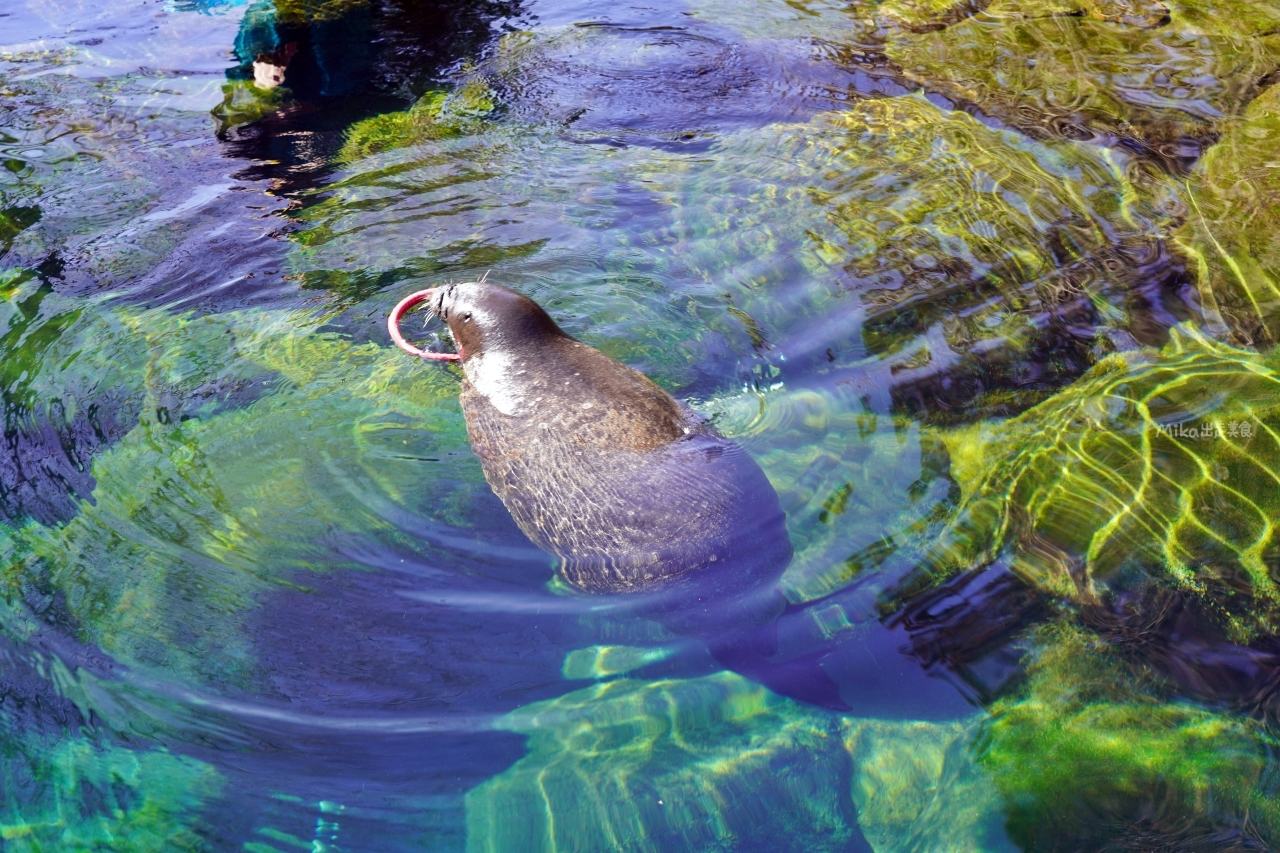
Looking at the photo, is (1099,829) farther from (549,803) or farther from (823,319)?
(823,319)

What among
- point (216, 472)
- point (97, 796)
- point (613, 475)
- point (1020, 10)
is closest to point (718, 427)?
point (613, 475)

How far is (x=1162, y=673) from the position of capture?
3648 mm

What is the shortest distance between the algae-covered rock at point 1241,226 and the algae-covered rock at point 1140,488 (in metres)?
0.41

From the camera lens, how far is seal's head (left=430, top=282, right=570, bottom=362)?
5.00 metres

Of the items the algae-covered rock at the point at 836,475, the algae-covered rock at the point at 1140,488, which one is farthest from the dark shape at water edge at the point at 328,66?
the algae-covered rock at the point at 1140,488

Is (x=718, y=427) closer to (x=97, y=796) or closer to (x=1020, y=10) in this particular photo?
(x=97, y=796)

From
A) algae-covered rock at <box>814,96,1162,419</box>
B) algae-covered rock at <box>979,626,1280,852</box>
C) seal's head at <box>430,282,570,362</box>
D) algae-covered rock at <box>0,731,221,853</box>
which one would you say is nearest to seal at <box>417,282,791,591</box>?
seal's head at <box>430,282,570,362</box>

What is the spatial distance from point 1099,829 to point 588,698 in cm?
193

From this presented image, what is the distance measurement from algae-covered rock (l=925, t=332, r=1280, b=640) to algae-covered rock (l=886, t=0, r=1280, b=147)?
3.01 meters

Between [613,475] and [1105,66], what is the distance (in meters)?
6.65

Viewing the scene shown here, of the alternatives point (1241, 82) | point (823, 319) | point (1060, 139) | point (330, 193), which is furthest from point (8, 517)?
point (1241, 82)

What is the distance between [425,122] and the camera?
7.91m

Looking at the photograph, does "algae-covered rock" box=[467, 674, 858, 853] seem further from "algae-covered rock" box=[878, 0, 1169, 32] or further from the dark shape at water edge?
"algae-covered rock" box=[878, 0, 1169, 32]

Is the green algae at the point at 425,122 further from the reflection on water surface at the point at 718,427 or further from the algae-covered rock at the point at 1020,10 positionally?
the algae-covered rock at the point at 1020,10
